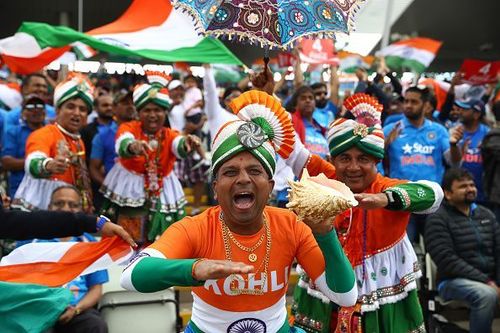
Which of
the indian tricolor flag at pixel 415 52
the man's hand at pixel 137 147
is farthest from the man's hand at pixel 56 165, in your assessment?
the indian tricolor flag at pixel 415 52

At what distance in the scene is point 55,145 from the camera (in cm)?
573

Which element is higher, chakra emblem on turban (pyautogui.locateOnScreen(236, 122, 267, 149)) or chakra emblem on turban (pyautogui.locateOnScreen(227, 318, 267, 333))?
chakra emblem on turban (pyautogui.locateOnScreen(236, 122, 267, 149))

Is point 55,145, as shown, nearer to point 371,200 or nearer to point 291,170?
point 291,170

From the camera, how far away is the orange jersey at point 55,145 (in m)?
5.57

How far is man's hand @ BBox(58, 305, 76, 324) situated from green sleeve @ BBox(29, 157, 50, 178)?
1178mm

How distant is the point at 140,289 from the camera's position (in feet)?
8.30

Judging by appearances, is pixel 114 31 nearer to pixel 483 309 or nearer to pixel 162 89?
pixel 162 89

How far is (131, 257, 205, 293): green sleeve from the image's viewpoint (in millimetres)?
2393

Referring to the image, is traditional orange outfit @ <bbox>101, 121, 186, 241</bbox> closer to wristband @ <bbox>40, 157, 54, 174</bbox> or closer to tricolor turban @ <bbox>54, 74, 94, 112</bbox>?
tricolor turban @ <bbox>54, 74, 94, 112</bbox>

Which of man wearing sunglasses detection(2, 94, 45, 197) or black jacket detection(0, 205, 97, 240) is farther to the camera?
man wearing sunglasses detection(2, 94, 45, 197)

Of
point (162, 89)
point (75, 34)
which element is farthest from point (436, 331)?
point (75, 34)

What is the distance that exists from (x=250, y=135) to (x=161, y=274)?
73cm

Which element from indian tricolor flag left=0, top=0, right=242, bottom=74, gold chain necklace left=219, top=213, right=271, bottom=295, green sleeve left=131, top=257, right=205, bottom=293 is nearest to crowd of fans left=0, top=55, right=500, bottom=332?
indian tricolor flag left=0, top=0, right=242, bottom=74

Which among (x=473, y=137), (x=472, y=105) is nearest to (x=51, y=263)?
(x=473, y=137)
